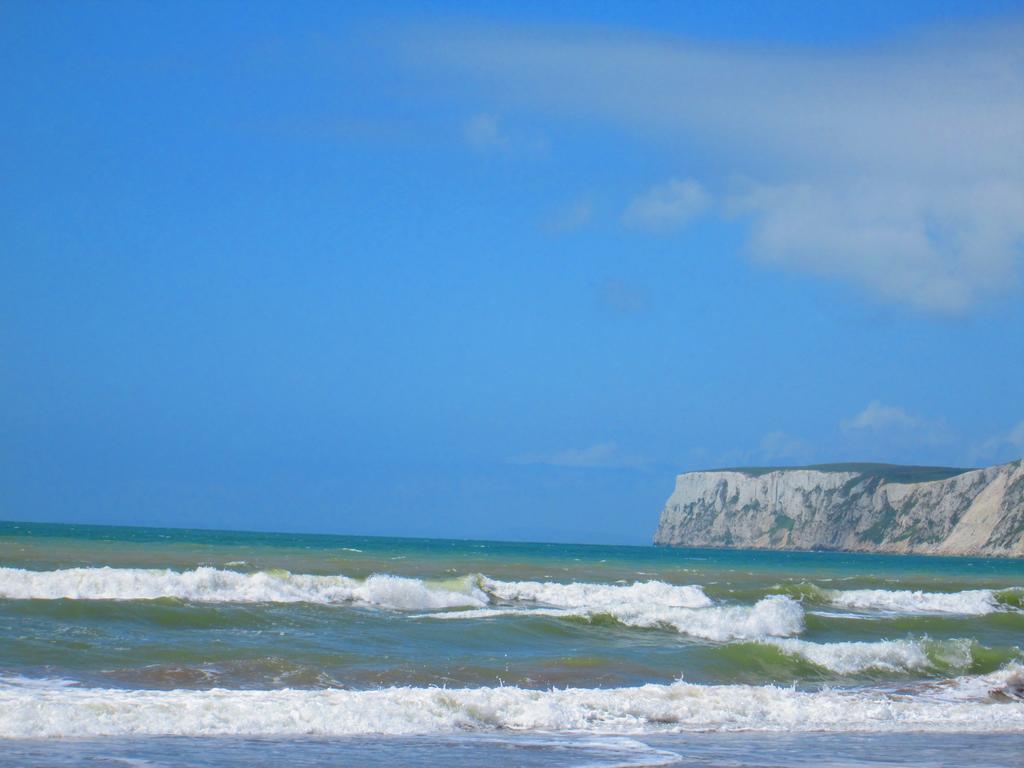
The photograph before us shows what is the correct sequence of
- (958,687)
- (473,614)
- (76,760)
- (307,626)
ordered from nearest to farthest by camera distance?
(76,760), (958,687), (307,626), (473,614)

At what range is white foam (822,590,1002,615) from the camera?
37.4m

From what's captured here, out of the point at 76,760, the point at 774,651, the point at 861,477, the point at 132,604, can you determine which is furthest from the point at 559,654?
the point at 861,477

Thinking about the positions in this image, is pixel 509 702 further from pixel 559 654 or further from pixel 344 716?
pixel 559 654

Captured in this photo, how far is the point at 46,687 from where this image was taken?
48.9ft

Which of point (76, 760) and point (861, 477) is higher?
point (861, 477)

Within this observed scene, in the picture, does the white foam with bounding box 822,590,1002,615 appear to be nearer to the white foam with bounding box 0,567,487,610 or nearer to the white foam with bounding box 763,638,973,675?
the white foam with bounding box 0,567,487,610

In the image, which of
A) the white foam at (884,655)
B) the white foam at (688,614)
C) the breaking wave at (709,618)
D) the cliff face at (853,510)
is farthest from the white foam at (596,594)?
the cliff face at (853,510)

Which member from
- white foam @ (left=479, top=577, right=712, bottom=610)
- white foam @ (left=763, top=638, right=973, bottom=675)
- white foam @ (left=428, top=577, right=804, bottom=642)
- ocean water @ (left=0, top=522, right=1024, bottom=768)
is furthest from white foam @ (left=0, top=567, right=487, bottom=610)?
white foam @ (left=763, top=638, right=973, bottom=675)

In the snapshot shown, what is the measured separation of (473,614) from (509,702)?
12.4 m

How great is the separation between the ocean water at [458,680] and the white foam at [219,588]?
0.08 m

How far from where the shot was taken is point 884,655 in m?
21.5

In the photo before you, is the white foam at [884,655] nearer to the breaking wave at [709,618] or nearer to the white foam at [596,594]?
the breaking wave at [709,618]

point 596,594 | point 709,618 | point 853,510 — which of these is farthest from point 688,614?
point 853,510

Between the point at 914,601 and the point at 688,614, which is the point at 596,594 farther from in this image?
the point at 914,601
